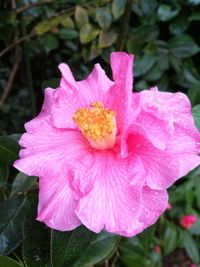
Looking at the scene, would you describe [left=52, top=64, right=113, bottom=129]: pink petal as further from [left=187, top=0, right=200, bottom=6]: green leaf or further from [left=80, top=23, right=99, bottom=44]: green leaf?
[left=187, top=0, right=200, bottom=6]: green leaf

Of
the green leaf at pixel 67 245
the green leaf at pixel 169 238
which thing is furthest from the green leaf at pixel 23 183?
the green leaf at pixel 169 238

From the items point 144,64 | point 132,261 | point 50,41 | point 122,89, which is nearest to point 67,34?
point 50,41

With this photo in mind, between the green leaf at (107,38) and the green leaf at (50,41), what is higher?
the green leaf at (50,41)

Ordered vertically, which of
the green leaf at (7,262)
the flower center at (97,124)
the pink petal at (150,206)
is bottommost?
the green leaf at (7,262)

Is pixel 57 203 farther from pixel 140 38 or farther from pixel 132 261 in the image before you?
pixel 140 38

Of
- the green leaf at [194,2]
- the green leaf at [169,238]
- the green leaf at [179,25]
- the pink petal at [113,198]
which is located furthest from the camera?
the green leaf at [169,238]

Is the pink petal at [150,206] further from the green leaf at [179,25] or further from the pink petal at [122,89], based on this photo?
the green leaf at [179,25]
